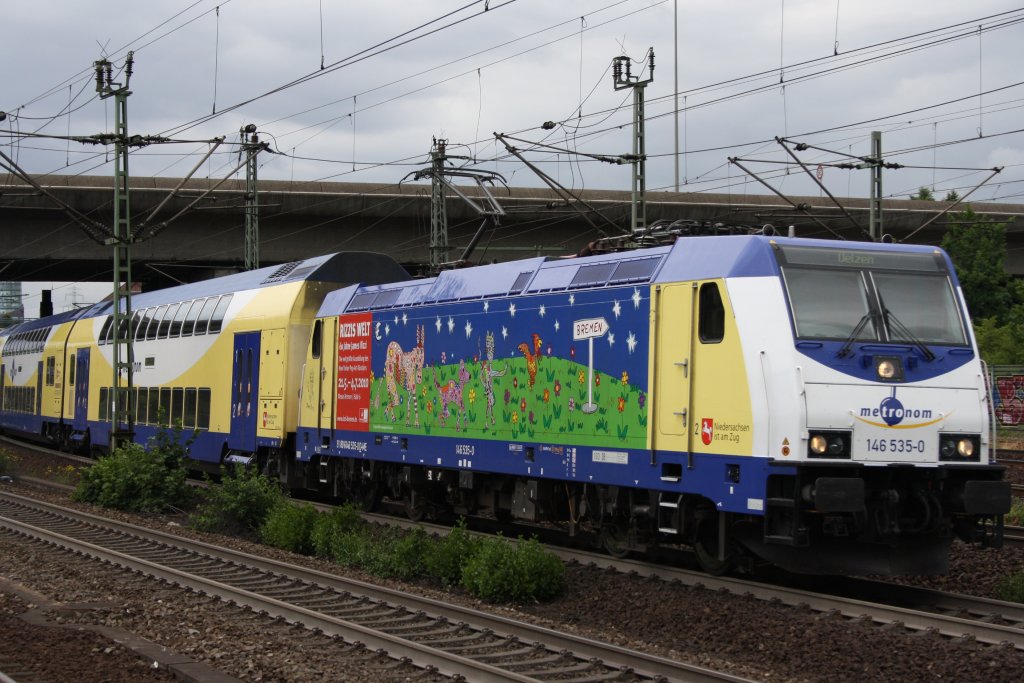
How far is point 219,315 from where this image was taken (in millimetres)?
24031

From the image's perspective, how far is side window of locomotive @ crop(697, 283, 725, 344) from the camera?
1176 centimetres

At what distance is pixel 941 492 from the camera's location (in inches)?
454

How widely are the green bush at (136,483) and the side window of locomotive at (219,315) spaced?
3084 millimetres

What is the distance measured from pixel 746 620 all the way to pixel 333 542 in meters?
6.62

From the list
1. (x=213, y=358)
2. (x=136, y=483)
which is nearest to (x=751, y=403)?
(x=136, y=483)

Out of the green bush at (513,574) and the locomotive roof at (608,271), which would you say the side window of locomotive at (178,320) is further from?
the green bush at (513,574)

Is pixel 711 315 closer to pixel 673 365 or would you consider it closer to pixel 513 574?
pixel 673 365

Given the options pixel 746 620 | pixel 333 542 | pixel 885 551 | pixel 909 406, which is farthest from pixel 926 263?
pixel 333 542

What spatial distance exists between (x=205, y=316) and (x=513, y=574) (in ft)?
46.7

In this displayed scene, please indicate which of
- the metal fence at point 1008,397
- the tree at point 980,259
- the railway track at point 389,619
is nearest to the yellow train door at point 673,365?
the railway track at point 389,619

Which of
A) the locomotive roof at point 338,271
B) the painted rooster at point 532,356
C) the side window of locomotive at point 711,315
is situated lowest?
the painted rooster at point 532,356

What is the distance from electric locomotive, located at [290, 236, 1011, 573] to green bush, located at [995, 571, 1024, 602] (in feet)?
1.37

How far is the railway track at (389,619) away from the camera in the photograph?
8883 mm

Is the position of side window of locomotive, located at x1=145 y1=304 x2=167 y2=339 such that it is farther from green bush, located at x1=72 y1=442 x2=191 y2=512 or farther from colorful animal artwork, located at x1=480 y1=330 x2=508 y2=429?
colorful animal artwork, located at x1=480 y1=330 x2=508 y2=429
